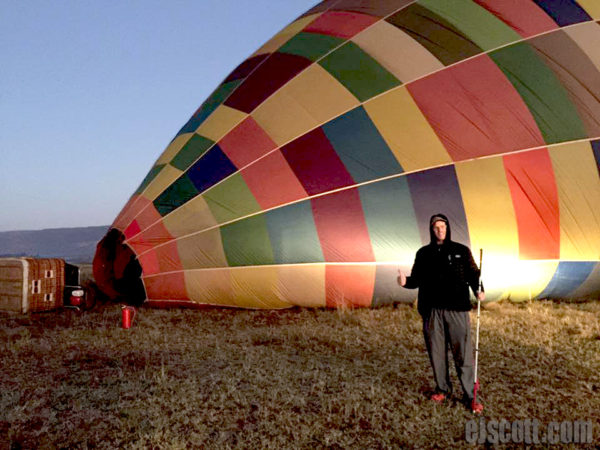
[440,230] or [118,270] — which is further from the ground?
[440,230]

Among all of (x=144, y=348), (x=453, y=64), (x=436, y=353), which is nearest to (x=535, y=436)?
(x=436, y=353)

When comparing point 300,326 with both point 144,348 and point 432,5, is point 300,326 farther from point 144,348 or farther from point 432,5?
point 432,5

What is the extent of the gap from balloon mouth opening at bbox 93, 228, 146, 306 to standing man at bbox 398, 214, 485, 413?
13.5 ft

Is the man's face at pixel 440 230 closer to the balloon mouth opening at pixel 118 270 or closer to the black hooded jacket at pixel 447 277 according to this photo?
the black hooded jacket at pixel 447 277

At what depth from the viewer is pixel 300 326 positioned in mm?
5688

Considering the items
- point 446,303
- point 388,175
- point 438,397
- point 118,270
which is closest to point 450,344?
point 446,303

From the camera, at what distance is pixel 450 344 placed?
11.2ft

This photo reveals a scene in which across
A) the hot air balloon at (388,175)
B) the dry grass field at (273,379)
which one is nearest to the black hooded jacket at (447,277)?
the dry grass field at (273,379)

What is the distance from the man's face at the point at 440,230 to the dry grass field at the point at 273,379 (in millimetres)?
1138

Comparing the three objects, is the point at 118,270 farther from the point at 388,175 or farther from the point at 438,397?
the point at 438,397

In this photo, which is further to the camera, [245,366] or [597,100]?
[597,100]

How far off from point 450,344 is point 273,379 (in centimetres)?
143

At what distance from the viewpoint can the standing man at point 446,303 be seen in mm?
3402

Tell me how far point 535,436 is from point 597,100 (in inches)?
208
